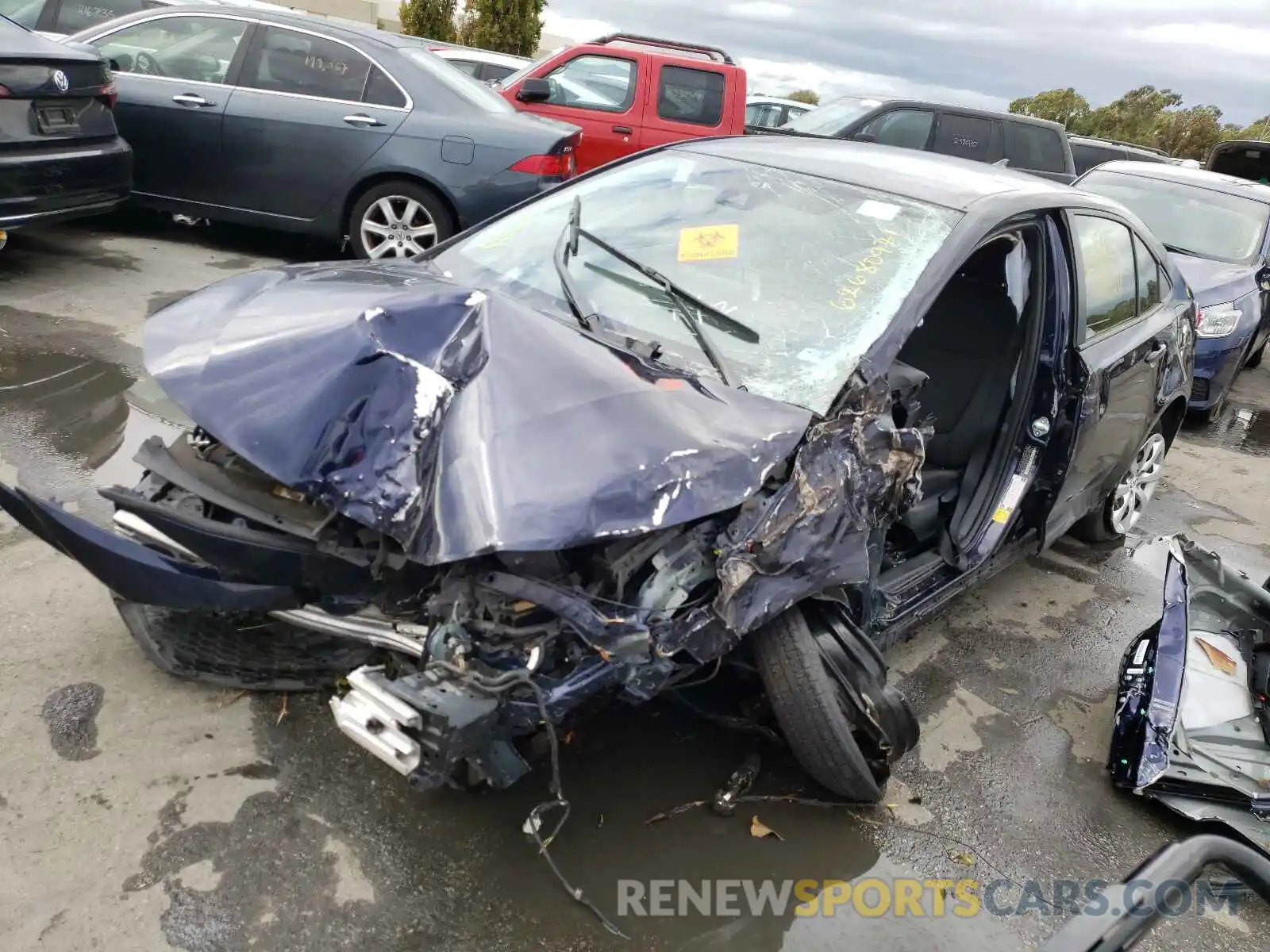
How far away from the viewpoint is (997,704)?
3.36 m

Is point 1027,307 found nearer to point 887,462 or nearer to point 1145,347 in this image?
point 1145,347

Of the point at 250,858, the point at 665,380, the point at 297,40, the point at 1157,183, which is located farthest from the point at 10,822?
the point at 1157,183

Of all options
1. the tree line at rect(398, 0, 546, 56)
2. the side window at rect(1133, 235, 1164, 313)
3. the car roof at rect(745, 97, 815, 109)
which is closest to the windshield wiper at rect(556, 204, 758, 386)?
the side window at rect(1133, 235, 1164, 313)

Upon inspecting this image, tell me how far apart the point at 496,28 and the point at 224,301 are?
57.9 feet

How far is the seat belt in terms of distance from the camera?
3.39 metres

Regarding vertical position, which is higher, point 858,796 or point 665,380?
point 665,380

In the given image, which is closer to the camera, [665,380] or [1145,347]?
[665,380]

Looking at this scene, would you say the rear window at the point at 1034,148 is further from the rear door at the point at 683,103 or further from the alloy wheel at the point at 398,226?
the alloy wheel at the point at 398,226

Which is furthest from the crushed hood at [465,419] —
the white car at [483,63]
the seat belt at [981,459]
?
the white car at [483,63]

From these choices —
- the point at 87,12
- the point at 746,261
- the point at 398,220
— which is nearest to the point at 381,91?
the point at 398,220

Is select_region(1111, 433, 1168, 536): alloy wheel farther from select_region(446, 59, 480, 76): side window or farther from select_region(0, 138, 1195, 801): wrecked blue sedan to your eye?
select_region(446, 59, 480, 76): side window

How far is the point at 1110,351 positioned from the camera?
11.9 feet

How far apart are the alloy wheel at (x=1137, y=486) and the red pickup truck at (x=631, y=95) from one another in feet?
16.7

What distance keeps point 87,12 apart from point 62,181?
3245 mm
